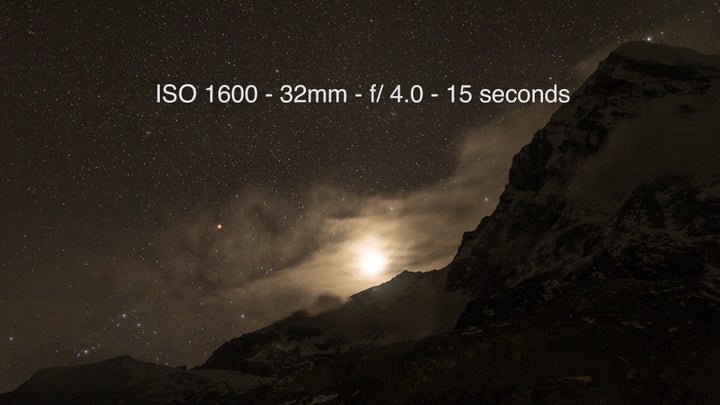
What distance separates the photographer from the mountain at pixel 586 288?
26.8m

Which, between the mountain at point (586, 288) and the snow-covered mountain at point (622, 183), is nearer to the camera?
the mountain at point (586, 288)

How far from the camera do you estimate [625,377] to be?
2528 centimetres

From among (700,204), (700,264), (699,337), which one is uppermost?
(700,204)

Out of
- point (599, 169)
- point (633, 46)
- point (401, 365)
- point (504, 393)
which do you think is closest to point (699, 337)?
point (504, 393)

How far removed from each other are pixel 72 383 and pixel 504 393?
202318 millimetres

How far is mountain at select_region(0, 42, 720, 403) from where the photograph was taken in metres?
26.8

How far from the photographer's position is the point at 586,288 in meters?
44.4

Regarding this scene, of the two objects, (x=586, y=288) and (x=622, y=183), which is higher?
(x=622, y=183)

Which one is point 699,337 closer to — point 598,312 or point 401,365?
point 598,312

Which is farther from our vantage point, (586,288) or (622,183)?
(622,183)

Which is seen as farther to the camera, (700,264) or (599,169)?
(599,169)

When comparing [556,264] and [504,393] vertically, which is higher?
[556,264]

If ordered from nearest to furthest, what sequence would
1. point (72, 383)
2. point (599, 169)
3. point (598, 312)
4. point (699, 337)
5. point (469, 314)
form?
point (699, 337) < point (598, 312) < point (469, 314) < point (599, 169) < point (72, 383)

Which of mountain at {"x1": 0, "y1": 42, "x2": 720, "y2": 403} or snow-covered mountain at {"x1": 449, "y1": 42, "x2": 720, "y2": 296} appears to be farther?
snow-covered mountain at {"x1": 449, "y1": 42, "x2": 720, "y2": 296}
